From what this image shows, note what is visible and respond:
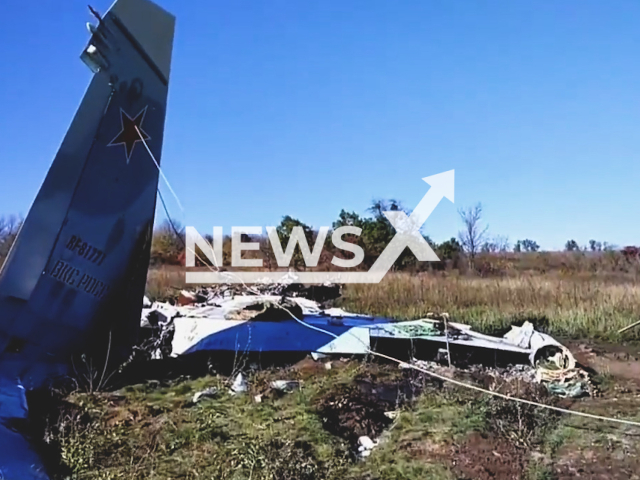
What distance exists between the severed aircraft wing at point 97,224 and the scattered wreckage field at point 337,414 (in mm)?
534

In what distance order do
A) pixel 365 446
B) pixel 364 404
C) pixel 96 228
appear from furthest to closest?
pixel 96 228 → pixel 364 404 → pixel 365 446

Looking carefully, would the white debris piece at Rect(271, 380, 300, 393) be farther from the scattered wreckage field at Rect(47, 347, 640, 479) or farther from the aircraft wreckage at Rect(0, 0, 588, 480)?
the aircraft wreckage at Rect(0, 0, 588, 480)

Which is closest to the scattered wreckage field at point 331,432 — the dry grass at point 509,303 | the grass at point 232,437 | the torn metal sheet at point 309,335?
the grass at point 232,437

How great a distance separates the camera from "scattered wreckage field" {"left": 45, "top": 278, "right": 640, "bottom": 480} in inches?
144

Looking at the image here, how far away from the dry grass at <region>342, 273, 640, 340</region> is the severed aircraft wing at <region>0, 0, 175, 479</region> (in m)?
7.30

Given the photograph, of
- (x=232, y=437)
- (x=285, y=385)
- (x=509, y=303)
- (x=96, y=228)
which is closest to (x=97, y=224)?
(x=96, y=228)

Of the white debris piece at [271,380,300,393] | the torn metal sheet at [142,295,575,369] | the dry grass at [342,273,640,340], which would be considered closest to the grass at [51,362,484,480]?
the white debris piece at [271,380,300,393]

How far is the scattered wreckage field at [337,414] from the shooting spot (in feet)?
12.0

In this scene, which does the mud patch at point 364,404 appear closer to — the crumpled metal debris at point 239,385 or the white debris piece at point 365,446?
the white debris piece at point 365,446

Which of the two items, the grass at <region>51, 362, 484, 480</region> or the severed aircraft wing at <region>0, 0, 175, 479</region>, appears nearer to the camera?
the grass at <region>51, 362, 484, 480</region>

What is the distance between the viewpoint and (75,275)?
5.10 meters

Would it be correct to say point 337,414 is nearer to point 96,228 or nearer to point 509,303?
point 96,228

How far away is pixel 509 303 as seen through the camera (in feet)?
44.5

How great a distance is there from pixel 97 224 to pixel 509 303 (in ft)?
34.8
